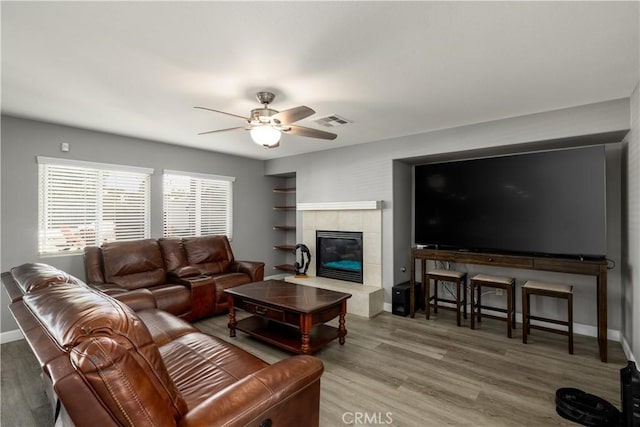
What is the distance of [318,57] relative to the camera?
7.25ft

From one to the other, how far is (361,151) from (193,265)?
3.08 meters

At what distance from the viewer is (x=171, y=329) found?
8.18 feet

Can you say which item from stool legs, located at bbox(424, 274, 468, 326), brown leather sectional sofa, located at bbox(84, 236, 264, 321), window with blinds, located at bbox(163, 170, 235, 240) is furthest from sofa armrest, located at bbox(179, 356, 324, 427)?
window with blinds, located at bbox(163, 170, 235, 240)

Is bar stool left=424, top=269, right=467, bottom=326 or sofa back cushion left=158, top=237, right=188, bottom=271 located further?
sofa back cushion left=158, top=237, right=188, bottom=271

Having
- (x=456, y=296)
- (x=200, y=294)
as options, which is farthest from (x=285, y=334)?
(x=456, y=296)

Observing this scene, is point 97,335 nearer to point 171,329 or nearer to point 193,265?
point 171,329

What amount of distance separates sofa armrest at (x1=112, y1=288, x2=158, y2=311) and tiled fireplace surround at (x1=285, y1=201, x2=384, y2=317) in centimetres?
236

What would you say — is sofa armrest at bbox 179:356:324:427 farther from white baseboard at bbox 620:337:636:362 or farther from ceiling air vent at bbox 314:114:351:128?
white baseboard at bbox 620:337:636:362

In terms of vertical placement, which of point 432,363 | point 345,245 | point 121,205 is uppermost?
point 121,205

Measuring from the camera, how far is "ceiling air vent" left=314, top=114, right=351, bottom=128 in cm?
353

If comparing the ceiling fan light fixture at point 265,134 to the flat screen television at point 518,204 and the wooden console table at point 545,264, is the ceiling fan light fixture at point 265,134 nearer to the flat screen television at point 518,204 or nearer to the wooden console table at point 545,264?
the flat screen television at point 518,204

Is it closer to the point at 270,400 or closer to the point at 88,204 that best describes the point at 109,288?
the point at 88,204

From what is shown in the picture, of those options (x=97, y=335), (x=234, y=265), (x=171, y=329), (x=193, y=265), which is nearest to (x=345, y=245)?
(x=234, y=265)

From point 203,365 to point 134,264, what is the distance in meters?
2.72
